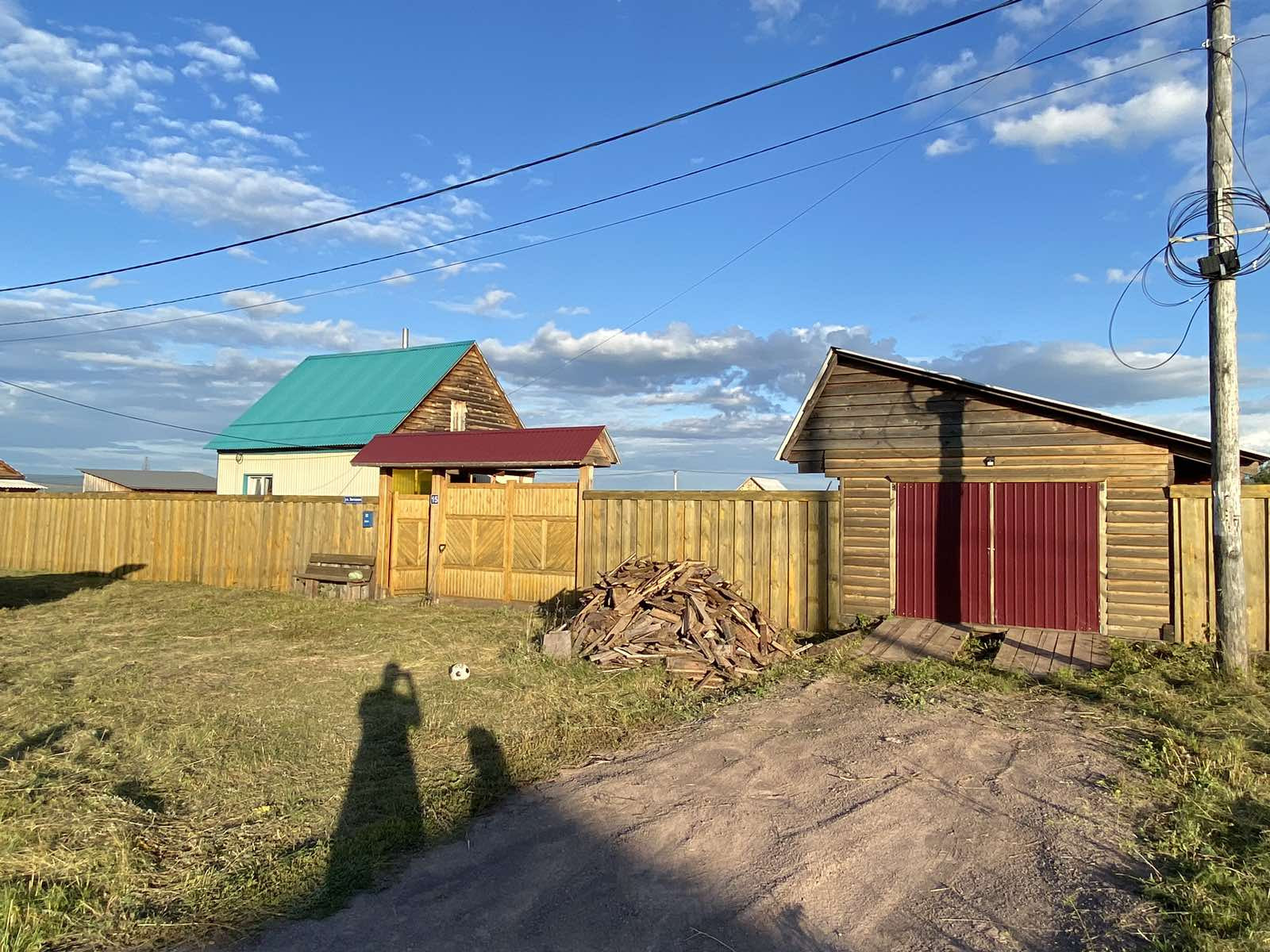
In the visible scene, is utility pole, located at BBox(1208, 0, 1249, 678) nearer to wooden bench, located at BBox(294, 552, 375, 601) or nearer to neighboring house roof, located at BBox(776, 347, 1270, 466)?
neighboring house roof, located at BBox(776, 347, 1270, 466)

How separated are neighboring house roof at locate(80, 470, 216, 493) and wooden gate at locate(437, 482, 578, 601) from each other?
33.9 m

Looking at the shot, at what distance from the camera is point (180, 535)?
58.7 ft

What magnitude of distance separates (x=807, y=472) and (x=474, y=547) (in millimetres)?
5843

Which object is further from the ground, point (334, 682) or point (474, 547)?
point (474, 547)

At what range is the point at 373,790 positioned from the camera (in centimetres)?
554

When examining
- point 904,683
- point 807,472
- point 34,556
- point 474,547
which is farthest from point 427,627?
point 34,556

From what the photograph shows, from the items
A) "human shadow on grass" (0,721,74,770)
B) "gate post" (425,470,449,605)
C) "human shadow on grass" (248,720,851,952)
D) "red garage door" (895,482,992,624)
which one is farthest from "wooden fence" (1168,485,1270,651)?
"human shadow on grass" (0,721,74,770)

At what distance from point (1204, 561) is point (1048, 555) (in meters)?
1.65

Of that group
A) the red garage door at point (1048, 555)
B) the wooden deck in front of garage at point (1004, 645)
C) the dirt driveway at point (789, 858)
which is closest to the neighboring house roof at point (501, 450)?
the wooden deck in front of garage at point (1004, 645)

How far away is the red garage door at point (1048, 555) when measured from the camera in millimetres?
10344

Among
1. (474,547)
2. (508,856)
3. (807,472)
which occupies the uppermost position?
(807,472)

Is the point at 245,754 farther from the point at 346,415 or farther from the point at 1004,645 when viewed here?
the point at 346,415

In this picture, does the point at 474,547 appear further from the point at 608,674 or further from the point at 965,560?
the point at 965,560

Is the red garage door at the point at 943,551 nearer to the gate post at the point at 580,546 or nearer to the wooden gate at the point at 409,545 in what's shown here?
the gate post at the point at 580,546
